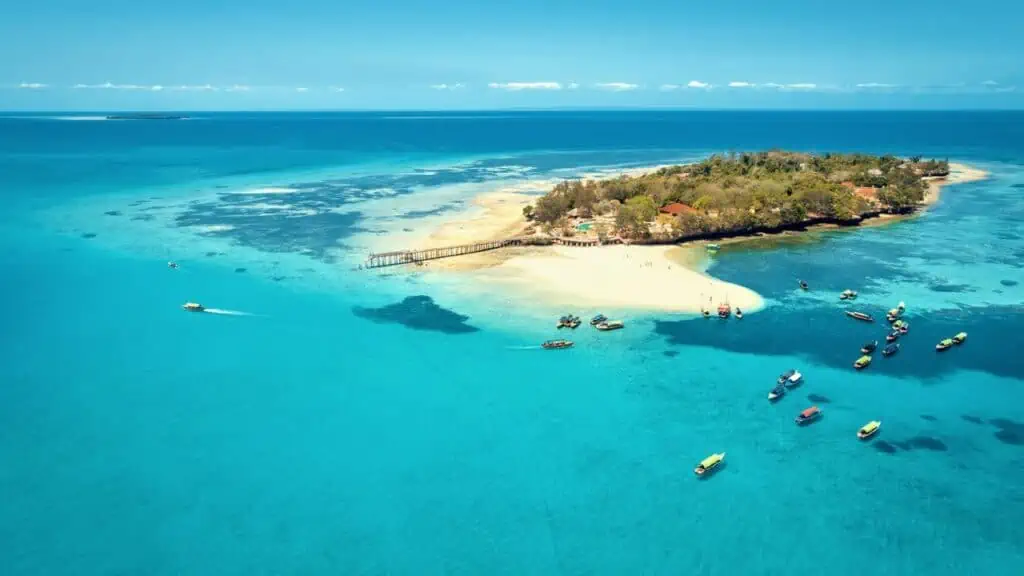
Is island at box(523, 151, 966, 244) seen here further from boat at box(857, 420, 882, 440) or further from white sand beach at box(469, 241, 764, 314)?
boat at box(857, 420, 882, 440)

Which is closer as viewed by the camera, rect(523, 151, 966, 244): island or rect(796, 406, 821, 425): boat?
rect(796, 406, 821, 425): boat

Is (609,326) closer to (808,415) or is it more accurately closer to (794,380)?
(794,380)

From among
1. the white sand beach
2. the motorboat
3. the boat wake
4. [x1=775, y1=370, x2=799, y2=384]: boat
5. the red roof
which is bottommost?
the motorboat

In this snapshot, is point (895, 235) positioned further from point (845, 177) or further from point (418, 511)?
point (418, 511)

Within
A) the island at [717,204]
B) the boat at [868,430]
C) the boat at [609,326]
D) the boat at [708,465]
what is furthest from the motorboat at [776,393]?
the island at [717,204]

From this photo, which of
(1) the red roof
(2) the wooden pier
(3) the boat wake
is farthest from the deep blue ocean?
(1) the red roof

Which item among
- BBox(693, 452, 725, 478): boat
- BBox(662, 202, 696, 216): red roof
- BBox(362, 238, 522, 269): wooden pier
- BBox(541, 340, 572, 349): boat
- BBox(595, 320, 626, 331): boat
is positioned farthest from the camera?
BBox(662, 202, 696, 216): red roof

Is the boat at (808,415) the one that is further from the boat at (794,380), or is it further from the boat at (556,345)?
the boat at (556,345)

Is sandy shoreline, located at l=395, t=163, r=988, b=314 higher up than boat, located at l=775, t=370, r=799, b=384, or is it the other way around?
sandy shoreline, located at l=395, t=163, r=988, b=314
